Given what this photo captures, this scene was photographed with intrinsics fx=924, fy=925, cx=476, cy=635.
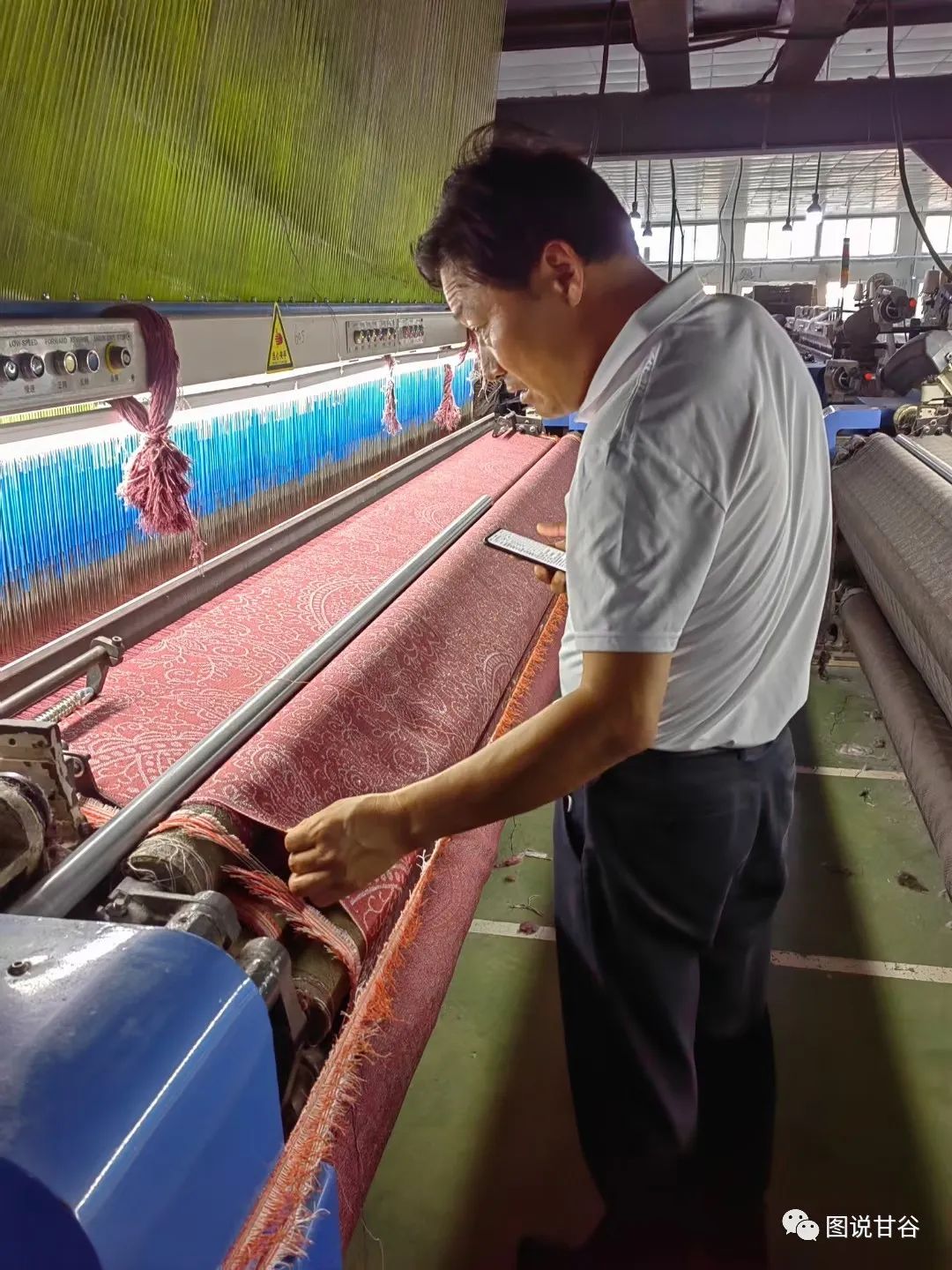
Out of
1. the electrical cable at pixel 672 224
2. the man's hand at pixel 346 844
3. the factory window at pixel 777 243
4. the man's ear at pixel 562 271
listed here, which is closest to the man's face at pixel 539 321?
the man's ear at pixel 562 271

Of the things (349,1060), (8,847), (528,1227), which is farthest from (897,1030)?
(8,847)

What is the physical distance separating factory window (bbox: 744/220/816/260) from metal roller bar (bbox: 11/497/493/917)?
2111 centimetres

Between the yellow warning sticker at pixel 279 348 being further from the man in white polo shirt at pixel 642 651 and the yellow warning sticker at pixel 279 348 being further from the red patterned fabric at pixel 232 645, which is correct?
the red patterned fabric at pixel 232 645

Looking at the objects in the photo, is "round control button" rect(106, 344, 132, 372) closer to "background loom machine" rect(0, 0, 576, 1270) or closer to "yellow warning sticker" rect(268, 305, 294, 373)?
"background loom machine" rect(0, 0, 576, 1270)

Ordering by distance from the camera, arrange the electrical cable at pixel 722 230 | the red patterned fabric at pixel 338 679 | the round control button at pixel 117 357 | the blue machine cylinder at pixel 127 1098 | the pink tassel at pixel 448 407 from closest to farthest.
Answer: the blue machine cylinder at pixel 127 1098 < the round control button at pixel 117 357 < the red patterned fabric at pixel 338 679 < the pink tassel at pixel 448 407 < the electrical cable at pixel 722 230

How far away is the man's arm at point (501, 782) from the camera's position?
3.31 feet

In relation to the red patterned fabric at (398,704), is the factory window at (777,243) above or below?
above

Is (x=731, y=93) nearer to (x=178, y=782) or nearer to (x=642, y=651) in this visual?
(x=642, y=651)

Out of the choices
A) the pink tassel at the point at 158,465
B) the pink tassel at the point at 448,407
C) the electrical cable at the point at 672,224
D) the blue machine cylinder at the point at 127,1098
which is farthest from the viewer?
the pink tassel at the point at 448,407

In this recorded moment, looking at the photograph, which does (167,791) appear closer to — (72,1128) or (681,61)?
(72,1128)

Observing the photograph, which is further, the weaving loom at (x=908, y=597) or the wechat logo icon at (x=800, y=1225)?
the weaving loom at (x=908, y=597)

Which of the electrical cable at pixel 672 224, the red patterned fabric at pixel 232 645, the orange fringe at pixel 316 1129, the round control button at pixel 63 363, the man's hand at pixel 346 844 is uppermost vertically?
the electrical cable at pixel 672 224

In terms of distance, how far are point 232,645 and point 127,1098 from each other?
1224mm

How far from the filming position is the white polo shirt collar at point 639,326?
43.3 inches
